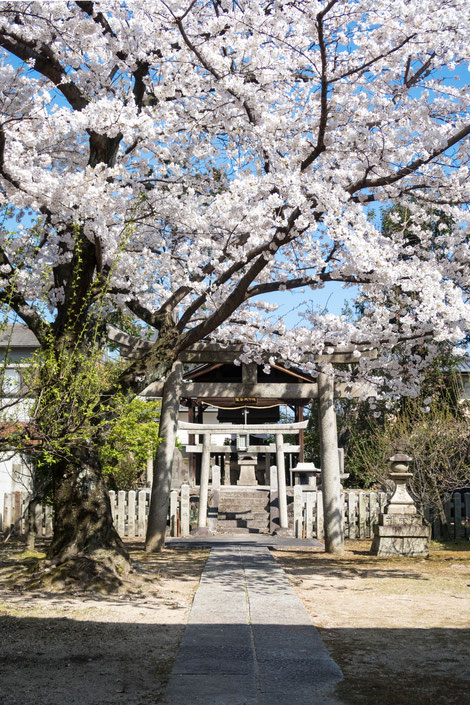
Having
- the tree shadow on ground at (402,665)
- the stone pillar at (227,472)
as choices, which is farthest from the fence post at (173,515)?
the tree shadow on ground at (402,665)

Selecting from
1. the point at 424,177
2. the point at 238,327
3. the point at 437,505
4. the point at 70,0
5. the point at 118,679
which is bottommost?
the point at 118,679

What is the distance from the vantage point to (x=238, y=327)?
42.5ft

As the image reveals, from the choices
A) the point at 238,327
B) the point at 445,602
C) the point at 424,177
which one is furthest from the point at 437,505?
the point at 424,177

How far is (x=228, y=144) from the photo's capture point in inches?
398

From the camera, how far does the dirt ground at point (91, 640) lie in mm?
4188

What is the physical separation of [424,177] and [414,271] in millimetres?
1241

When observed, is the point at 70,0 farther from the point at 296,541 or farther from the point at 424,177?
the point at 296,541

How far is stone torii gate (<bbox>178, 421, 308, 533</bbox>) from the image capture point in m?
16.2

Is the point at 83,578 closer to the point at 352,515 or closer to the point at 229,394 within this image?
the point at 229,394

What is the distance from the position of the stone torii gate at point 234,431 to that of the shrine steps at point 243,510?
1.41m

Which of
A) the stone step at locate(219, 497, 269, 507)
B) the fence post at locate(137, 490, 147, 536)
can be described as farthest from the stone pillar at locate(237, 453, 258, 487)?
the fence post at locate(137, 490, 147, 536)

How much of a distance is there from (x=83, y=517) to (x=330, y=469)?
6199mm

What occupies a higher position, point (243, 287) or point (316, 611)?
point (243, 287)

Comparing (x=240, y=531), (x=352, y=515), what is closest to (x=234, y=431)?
(x=240, y=531)
